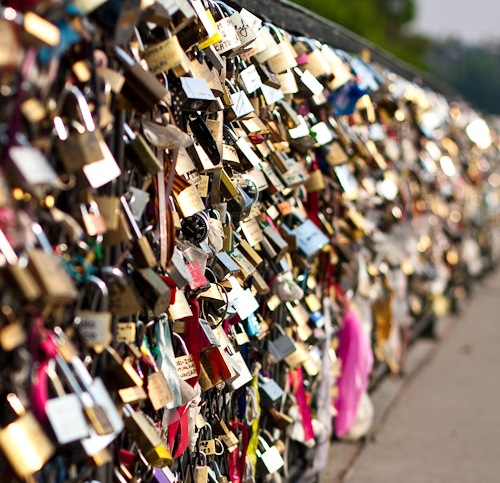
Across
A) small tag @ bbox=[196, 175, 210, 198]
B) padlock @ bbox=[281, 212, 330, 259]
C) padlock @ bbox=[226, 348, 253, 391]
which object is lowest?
padlock @ bbox=[226, 348, 253, 391]

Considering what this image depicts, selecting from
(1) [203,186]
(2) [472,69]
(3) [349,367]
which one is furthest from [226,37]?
(2) [472,69]

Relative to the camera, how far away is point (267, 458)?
3252mm

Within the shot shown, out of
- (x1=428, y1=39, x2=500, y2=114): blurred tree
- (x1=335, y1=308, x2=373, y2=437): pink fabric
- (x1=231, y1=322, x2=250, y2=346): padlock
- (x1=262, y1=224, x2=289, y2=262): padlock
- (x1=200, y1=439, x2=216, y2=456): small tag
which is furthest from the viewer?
(x1=428, y1=39, x2=500, y2=114): blurred tree

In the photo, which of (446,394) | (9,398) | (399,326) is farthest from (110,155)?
(446,394)

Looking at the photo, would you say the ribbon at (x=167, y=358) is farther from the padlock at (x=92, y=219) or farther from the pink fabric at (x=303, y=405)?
the pink fabric at (x=303, y=405)

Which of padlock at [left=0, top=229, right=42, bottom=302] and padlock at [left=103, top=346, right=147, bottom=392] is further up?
Answer: padlock at [left=0, top=229, right=42, bottom=302]

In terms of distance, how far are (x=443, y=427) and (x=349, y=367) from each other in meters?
1.17

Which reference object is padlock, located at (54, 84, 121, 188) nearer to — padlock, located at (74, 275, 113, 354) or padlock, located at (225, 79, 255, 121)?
padlock, located at (74, 275, 113, 354)

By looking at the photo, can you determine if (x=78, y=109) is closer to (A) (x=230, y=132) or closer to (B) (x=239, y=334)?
(A) (x=230, y=132)

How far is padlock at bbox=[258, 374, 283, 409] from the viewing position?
3217mm

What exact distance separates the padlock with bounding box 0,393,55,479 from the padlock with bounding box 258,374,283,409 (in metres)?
1.56

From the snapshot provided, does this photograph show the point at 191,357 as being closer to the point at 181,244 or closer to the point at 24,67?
the point at 181,244

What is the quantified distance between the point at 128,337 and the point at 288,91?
58.2 inches

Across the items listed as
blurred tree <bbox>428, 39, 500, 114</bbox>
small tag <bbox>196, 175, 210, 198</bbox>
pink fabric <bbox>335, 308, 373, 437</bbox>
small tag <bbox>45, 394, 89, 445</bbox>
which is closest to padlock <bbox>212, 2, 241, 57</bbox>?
small tag <bbox>196, 175, 210, 198</bbox>
